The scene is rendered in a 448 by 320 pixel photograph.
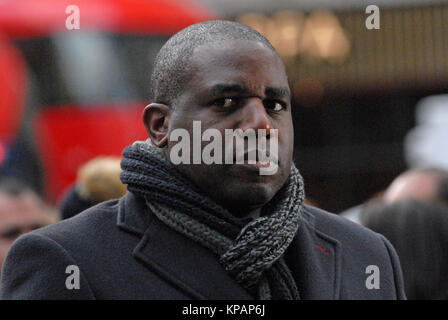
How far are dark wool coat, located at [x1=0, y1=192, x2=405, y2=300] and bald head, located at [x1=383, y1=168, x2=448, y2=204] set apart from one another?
246 centimetres

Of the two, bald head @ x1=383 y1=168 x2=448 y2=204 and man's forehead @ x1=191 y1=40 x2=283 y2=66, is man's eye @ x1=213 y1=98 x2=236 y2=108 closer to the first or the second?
man's forehead @ x1=191 y1=40 x2=283 y2=66

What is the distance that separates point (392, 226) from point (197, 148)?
1.90m

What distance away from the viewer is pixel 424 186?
17.0 ft

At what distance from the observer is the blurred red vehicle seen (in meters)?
10.8

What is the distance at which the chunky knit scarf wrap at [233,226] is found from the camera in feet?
8.13

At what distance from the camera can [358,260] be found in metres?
2.75

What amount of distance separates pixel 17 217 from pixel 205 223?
87.2 inches

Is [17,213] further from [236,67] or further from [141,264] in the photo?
[236,67]

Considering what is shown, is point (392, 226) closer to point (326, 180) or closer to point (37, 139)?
point (37, 139)

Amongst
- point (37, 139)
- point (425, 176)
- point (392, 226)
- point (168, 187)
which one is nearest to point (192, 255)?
point (168, 187)

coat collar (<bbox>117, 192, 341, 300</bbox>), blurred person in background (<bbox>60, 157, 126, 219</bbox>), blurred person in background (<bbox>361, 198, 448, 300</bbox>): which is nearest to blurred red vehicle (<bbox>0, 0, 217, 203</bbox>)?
blurred person in background (<bbox>60, 157, 126, 219</bbox>)

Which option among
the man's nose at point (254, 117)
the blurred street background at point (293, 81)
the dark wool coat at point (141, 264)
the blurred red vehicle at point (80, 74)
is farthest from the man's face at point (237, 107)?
the blurred red vehicle at point (80, 74)

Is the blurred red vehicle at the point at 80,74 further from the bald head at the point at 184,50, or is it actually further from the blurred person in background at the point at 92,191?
the bald head at the point at 184,50

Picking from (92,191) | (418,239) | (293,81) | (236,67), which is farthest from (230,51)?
(293,81)
